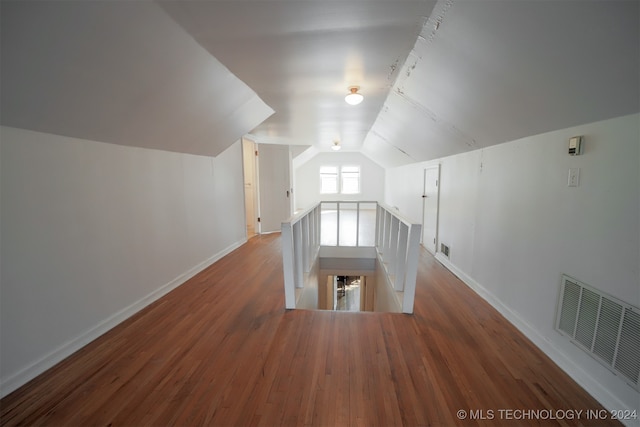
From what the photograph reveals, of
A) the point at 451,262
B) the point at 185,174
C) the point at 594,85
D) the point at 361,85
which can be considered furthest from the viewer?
the point at 451,262

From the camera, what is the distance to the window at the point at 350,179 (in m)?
10.1

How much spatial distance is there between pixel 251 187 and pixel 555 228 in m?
5.78

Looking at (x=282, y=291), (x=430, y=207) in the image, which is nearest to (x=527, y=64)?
(x=282, y=291)

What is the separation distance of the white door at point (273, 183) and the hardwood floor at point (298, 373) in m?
3.73

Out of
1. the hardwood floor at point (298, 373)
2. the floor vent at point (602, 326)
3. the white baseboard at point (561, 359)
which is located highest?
the floor vent at point (602, 326)

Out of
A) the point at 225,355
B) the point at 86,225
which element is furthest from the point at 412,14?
the point at 86,225

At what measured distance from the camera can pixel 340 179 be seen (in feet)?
33.1

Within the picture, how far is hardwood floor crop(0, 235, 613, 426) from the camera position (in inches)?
57.3

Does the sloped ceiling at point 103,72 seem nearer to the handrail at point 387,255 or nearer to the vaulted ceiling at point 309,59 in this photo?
the vaulted ceiling at point 309,59

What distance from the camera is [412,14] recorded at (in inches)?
62.8

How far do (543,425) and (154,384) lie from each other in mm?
2220

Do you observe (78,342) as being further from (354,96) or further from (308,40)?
(354,96)

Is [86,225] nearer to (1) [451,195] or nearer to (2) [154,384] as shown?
(2) [154,384]

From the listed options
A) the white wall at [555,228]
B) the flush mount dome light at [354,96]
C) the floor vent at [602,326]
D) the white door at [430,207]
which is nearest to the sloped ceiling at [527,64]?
the white wall at [555,228]
